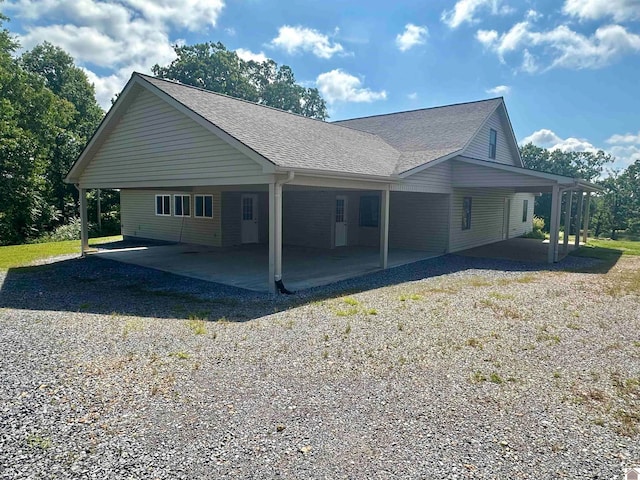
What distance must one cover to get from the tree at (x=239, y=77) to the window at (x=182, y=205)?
24328mm

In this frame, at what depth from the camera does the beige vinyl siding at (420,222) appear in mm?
14312

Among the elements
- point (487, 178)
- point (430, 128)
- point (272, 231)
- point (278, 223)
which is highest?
point (430, 128)

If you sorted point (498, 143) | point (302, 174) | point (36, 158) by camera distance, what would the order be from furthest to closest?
point (36, 158), point (498, 143), point (302, 174)

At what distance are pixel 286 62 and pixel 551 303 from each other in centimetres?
4001

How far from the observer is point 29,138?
18609mm

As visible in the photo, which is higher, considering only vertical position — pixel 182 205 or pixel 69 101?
pixel 69 101

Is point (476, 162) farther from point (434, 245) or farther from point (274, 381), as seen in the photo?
point (274, 381)

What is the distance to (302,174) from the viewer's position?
811 cm

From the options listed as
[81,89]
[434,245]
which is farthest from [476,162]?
[81,89]

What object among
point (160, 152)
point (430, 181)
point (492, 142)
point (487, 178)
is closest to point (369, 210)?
point (430, 181)

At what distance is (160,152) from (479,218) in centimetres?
1248

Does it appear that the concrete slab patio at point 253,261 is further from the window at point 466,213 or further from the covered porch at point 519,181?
the covered porch at point 519,181

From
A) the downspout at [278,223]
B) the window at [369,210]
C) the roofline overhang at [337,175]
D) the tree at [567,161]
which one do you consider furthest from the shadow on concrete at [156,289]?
the tree at [567,161]

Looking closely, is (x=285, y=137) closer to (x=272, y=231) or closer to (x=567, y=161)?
(x=272, y=231)
